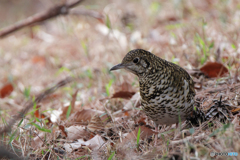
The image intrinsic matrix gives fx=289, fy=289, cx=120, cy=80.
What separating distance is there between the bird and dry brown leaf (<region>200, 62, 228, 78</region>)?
1.16 metres

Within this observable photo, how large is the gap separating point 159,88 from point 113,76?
225 cm

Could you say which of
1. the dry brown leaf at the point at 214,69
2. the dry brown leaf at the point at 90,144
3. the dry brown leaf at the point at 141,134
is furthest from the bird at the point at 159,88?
the dry brown leaf at the point at 214,69

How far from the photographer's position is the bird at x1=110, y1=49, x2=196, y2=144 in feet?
9.80

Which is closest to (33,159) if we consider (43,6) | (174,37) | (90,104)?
(90,104)

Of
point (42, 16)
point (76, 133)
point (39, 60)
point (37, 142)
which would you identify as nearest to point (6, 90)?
point (39, 60)

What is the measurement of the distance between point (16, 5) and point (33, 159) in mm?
9522

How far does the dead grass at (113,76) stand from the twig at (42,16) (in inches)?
23.5

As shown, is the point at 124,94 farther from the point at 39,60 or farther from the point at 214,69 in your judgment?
the point at 39,60

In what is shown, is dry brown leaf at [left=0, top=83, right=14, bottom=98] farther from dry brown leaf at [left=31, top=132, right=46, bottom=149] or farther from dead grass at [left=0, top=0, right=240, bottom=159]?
dry brown leaf at [left=31, top=132, right=46, bottom=149]

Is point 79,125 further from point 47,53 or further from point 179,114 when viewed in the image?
point 47,53

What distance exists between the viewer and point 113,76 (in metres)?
5.18

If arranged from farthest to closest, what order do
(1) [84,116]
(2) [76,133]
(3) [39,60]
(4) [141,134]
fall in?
1. (3) [39,60]
2. (1) [84,116]
3. (2) [76,133]
4. (4) [141,134]

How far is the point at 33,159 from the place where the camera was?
10.1 feet

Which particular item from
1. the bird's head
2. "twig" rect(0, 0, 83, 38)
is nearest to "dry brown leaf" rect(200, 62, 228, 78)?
the bird's head
